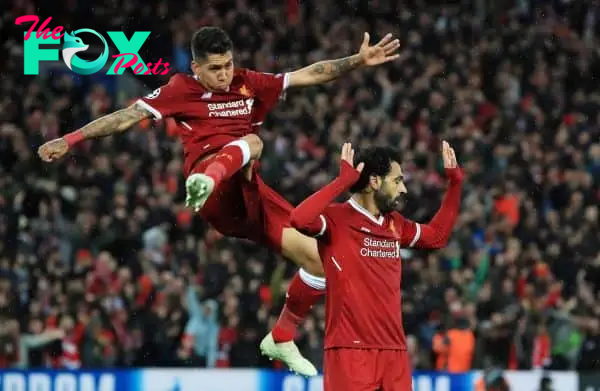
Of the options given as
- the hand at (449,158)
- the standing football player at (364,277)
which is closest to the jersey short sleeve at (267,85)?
the standing football player at (364,277)

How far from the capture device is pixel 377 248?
9055mm

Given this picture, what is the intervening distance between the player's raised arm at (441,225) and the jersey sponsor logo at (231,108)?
1.28 m

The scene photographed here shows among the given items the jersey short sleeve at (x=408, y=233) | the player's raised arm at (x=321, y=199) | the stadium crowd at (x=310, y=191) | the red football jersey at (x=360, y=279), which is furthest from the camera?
the stadium crowd at (x=310, y=191)

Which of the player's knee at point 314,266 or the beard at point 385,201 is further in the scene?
the player's knee at point 314,266

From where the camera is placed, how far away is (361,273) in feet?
29.5

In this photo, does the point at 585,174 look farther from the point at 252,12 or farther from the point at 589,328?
the point at 252,12

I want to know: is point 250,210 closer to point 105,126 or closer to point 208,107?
point 208,107

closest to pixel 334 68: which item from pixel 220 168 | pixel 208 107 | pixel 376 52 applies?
pixel 376 52

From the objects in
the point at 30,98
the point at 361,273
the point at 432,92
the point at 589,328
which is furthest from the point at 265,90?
the point at 432,92

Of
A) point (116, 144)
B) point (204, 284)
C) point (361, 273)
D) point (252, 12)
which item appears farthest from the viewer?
point (252, 12)

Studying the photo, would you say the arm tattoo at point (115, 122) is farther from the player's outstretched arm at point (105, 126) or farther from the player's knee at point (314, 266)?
the player's knee at point (314, 266)

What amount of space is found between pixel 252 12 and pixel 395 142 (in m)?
4.08

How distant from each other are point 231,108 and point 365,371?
1983mm

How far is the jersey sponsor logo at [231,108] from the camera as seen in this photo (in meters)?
9.62
